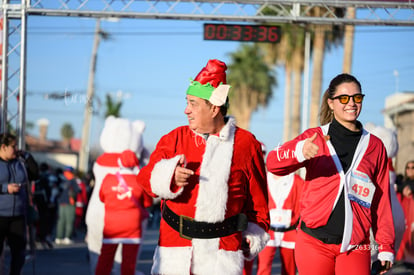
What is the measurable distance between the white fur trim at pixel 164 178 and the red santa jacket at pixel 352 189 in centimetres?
83

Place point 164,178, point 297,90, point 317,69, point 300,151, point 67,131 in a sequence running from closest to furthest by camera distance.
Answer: point 164,178, point 300,151, point 317,69, point 297,90, point 67,131

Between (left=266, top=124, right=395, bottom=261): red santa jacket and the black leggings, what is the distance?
15.3 ft

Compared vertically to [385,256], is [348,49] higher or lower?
higher

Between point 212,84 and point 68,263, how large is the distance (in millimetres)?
9552

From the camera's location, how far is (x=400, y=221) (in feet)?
29.9

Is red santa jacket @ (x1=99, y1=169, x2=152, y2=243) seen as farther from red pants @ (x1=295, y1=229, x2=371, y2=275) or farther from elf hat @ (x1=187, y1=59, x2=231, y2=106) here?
elf hat @ (x1=187, y1=59, x2=231, y2=106)

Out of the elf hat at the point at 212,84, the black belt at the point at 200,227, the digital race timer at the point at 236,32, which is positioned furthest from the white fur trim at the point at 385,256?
the digital race timer at the point at 236,32

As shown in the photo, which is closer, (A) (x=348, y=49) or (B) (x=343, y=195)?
(B) (x=343, y=195)

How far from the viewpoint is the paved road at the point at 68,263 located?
40.1 feet

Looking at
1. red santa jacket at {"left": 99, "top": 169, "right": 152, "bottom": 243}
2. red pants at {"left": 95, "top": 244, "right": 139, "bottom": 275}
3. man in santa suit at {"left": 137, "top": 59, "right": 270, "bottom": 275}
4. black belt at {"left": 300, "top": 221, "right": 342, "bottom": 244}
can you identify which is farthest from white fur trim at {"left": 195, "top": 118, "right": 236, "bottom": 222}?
red santa jacket at {"left": 99, "top": 169, "right": 152, "bottom": 243}

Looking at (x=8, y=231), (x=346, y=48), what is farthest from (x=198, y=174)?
(x=346, y=48)

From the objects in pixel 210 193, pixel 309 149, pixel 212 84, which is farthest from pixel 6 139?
pixel 309 149

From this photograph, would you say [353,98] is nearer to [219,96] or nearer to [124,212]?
[219,96]

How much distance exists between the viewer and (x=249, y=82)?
181ft
